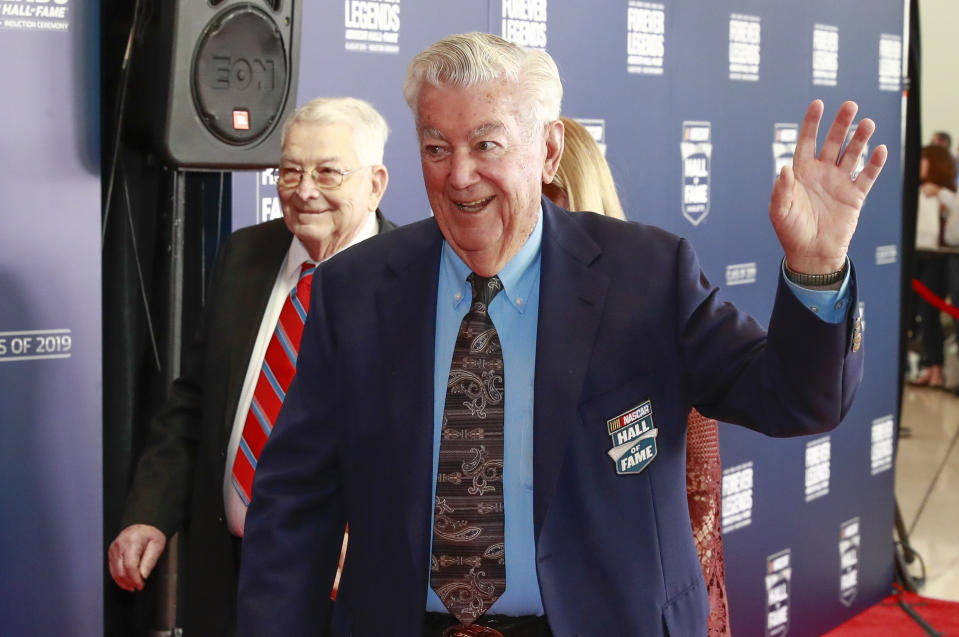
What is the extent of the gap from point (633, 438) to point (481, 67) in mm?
545

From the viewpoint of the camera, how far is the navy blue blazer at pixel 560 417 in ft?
5.40

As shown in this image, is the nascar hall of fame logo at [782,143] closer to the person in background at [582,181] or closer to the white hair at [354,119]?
the person in background at [582,181]

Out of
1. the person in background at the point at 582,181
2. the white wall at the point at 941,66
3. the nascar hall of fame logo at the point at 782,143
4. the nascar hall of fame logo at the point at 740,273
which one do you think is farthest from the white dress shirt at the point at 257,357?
the white wall at the point at 941,66

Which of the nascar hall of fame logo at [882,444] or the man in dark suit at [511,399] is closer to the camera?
the man in dark suit at [511,399]

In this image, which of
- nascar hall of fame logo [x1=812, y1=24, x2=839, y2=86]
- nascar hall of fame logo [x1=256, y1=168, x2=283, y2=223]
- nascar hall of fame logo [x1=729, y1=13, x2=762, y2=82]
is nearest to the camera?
nascar hall of fame logo [x1=256, y1=168, x2=283, y2=223]

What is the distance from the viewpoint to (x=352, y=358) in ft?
5.82

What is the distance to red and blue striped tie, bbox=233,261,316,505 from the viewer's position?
2602 mm

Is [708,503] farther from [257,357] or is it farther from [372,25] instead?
[372,25]

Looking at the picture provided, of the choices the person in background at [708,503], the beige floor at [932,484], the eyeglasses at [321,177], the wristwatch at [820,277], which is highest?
the eyeglasses at [321,177]

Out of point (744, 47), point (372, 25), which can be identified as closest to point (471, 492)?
point (372, 25)

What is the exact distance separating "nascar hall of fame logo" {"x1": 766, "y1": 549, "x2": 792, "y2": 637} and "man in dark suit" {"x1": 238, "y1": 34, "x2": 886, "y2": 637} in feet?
11.6

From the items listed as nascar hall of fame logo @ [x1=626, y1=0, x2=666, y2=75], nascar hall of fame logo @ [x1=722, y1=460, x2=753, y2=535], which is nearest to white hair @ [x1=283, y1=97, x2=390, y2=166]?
nascar hall of fame logo @ [x1=626, y1=0, x2=666, y2=75]

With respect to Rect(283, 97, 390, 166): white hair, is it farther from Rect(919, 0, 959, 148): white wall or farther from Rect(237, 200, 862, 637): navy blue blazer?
Rect(919, 0, 959, 148): white wall

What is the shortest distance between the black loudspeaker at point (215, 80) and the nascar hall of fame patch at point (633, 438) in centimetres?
151
